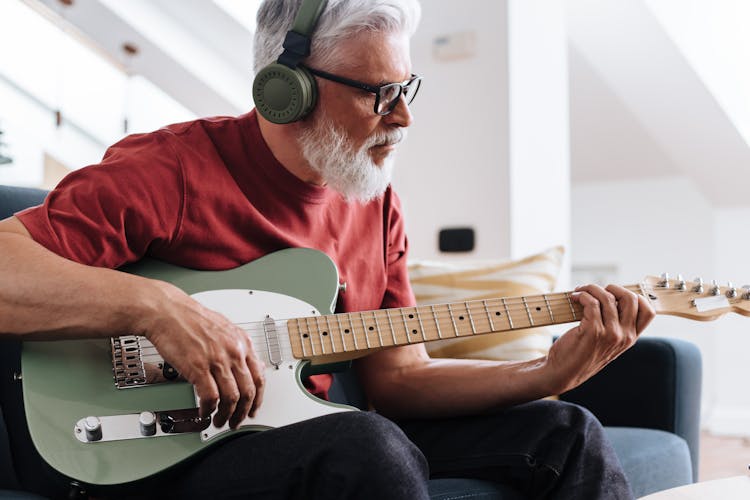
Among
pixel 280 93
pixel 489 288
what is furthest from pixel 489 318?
pixel 489 288

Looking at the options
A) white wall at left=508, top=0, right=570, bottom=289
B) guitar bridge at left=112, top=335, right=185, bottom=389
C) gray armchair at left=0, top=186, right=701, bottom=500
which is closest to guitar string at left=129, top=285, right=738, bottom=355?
guitar bridge at left=112, top=335, right=185, bottom=389

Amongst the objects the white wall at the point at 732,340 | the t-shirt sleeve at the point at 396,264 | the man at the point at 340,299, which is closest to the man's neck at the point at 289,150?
the man at the point at 340,299

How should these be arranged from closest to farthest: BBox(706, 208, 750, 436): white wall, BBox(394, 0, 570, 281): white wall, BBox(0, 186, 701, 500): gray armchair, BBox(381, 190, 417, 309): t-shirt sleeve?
BBox(381, 190, 417, 309): t-shirt sleeve < BBox(0, 186, 701, 500): gray armchair < BBox(394, 0, 570, 281): white wall < BBox(706, 208, 750, 436): white wall

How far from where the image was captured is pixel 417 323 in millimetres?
1159

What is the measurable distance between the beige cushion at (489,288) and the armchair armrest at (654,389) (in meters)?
0.16

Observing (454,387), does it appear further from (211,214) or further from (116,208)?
(116,208)

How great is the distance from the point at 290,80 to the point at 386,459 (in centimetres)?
57

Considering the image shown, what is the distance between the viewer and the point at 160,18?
10.6 feet

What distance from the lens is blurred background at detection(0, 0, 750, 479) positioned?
2.48m

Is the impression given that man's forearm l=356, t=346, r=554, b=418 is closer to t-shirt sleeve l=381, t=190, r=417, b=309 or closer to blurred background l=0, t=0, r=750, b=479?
t-shirt sleeve l=381, t=190, r=417, b=309

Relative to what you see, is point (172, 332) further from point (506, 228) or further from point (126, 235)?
point (506, 228)

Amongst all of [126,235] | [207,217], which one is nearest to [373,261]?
[207,217]

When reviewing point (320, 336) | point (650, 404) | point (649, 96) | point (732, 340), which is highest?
point (649, 96)

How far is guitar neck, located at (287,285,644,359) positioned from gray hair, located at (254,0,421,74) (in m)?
0.39
